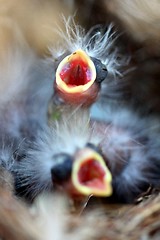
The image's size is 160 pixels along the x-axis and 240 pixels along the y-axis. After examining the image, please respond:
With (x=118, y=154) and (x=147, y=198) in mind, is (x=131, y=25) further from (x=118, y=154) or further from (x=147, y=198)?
(x=147, y=198)

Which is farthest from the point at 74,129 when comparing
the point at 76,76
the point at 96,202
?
the point at 96,202

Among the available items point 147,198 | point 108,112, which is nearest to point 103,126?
point 108,112

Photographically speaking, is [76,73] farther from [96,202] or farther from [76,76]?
[96,202]

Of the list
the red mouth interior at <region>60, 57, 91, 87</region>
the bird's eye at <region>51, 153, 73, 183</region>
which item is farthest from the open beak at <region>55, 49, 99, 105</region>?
the bird's eye at <region>51, 153, 73, 183</region>

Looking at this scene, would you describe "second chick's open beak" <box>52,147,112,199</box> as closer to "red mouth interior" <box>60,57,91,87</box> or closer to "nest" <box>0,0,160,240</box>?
"nest" <box>0,0,160,240</box>

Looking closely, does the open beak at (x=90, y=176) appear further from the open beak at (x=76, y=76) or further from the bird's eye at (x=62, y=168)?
the open beak at (x=76, y=76)

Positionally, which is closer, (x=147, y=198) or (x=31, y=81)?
(x=147, y=198)
